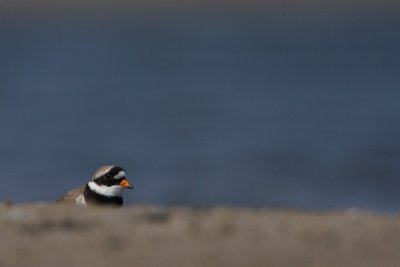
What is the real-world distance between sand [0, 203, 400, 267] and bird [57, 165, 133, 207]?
2.56 meters

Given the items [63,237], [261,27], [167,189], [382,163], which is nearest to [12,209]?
[63,237]

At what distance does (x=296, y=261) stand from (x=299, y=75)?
2991cm

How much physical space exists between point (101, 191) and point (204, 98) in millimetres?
19641

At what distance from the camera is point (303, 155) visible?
76.6 feet

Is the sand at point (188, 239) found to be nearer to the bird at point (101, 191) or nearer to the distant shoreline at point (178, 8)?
the bird at point (101, 191)

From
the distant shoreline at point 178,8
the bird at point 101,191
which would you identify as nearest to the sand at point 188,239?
the bird at point 101,191

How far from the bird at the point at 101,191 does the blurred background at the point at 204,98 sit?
17.4 ft

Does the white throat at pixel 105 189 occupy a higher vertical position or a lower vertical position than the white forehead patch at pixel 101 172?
lower

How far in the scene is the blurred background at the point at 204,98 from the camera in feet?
70.1

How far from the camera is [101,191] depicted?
11.5 m

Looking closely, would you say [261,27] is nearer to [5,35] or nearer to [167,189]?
[5,35]

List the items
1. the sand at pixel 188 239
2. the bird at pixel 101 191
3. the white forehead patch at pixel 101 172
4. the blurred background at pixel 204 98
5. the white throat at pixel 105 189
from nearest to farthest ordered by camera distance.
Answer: the sand at pixel 188 239 < the bird at pixel 101 191 < the white throat at pixel 105 189 < the white forehead patch at pixel 101 172 < the blurred background at pixel 204 98

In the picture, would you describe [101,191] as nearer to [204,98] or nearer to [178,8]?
[204,98]

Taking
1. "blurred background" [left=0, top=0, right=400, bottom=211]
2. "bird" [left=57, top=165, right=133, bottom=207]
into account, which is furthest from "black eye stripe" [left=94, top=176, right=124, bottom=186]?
"blurred background" [left=0, top=0, right=400, bottom=211]
